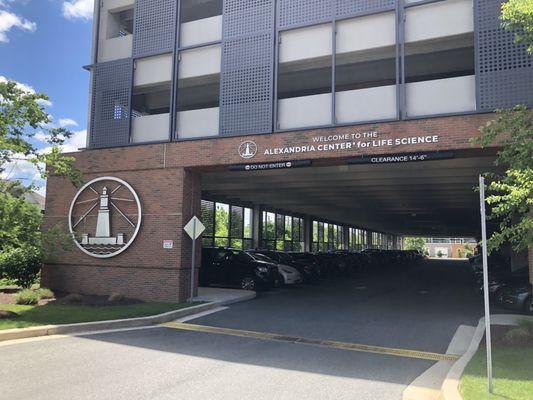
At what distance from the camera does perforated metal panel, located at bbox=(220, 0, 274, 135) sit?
14164mm

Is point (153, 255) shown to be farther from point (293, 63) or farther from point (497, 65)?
point (497, 65)

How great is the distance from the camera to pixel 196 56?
15625 mm

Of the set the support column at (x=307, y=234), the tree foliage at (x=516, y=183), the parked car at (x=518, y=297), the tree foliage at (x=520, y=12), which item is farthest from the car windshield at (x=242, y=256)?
the support column at (x=307, y=234)

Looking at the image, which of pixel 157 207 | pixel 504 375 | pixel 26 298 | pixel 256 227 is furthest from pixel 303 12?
pixel 256 227

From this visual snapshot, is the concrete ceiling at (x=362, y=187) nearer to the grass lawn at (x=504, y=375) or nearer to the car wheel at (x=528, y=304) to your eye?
the car wheel at (x=528, y=304)

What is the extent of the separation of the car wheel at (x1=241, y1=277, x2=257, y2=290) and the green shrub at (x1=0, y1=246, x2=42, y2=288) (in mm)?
7256

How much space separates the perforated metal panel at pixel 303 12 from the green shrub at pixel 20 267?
11.7 meters

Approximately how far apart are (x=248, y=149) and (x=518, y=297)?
Answer: 8774 mm

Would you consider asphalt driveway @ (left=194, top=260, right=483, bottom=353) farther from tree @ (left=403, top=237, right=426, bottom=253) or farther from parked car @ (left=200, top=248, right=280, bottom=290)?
tree @ (left=403, top=237, right=426, bottom=253)

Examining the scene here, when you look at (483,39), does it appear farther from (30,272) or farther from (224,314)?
(30,272)

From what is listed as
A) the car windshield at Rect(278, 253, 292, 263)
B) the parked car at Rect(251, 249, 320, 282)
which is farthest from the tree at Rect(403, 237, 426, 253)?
the car windshield at Rect(278, 253, 292, 263)

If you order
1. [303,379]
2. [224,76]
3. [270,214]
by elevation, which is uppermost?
[224,76]

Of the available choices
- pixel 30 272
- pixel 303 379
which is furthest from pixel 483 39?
pixel 30 272

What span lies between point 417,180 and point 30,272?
1540 centimetres
